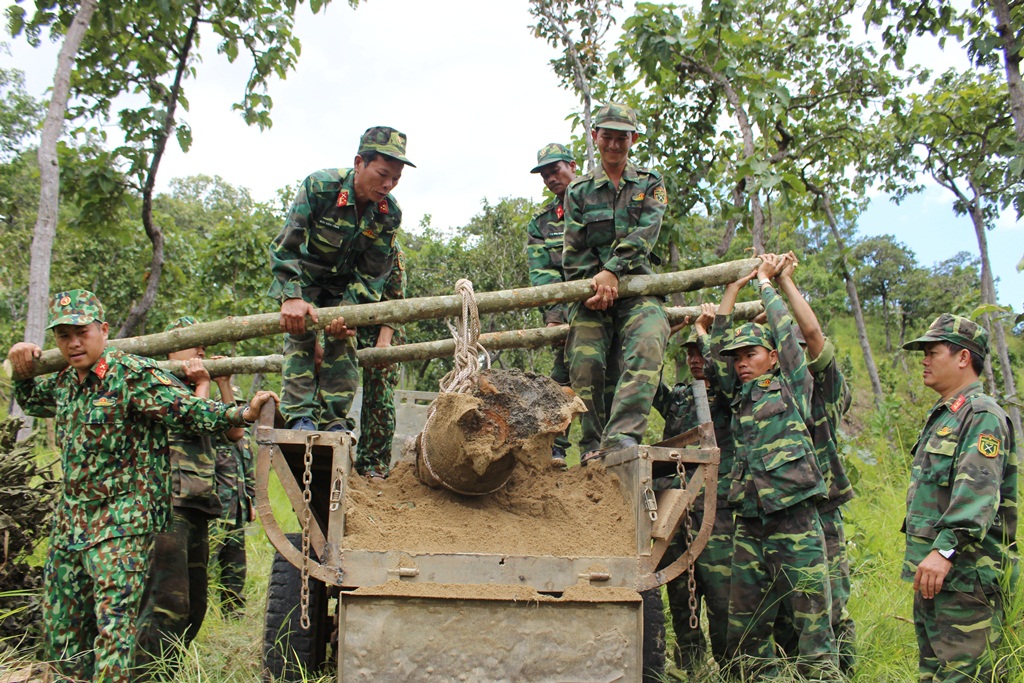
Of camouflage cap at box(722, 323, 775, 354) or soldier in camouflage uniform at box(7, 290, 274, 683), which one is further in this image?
camouflage cap at box(722, 323, 775, 354)

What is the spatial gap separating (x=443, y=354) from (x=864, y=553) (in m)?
3.99

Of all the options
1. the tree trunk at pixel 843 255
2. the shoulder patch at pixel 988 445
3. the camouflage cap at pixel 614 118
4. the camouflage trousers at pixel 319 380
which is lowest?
the shoulder patch at pixel 988 445

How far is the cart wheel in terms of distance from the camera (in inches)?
142

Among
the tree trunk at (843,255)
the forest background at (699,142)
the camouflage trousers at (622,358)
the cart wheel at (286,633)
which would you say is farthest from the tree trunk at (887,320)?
the cart wheel at (286,633)

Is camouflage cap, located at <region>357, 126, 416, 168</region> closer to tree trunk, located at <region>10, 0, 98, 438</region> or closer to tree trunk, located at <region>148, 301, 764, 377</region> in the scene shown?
tree trunk, located at <region>148, 301, 764, 377</region>

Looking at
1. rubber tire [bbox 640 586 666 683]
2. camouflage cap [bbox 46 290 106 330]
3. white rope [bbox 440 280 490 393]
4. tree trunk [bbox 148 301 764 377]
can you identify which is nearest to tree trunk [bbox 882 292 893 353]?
tree trunk [bbox 148 301 764 377]

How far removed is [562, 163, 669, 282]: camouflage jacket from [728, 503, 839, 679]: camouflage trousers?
148 centimetres

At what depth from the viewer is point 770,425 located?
4.24m

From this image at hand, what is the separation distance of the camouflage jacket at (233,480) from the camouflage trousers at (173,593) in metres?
0.57

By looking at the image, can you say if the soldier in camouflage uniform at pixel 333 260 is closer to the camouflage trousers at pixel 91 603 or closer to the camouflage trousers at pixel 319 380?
the camouflage trousers at pixel 319 380

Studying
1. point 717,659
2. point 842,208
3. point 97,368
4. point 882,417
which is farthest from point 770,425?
point 842,208

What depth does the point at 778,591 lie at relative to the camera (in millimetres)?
4133

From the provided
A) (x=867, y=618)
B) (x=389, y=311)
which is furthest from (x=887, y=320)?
(x=389, y=311)

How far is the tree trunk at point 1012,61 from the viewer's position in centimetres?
454
